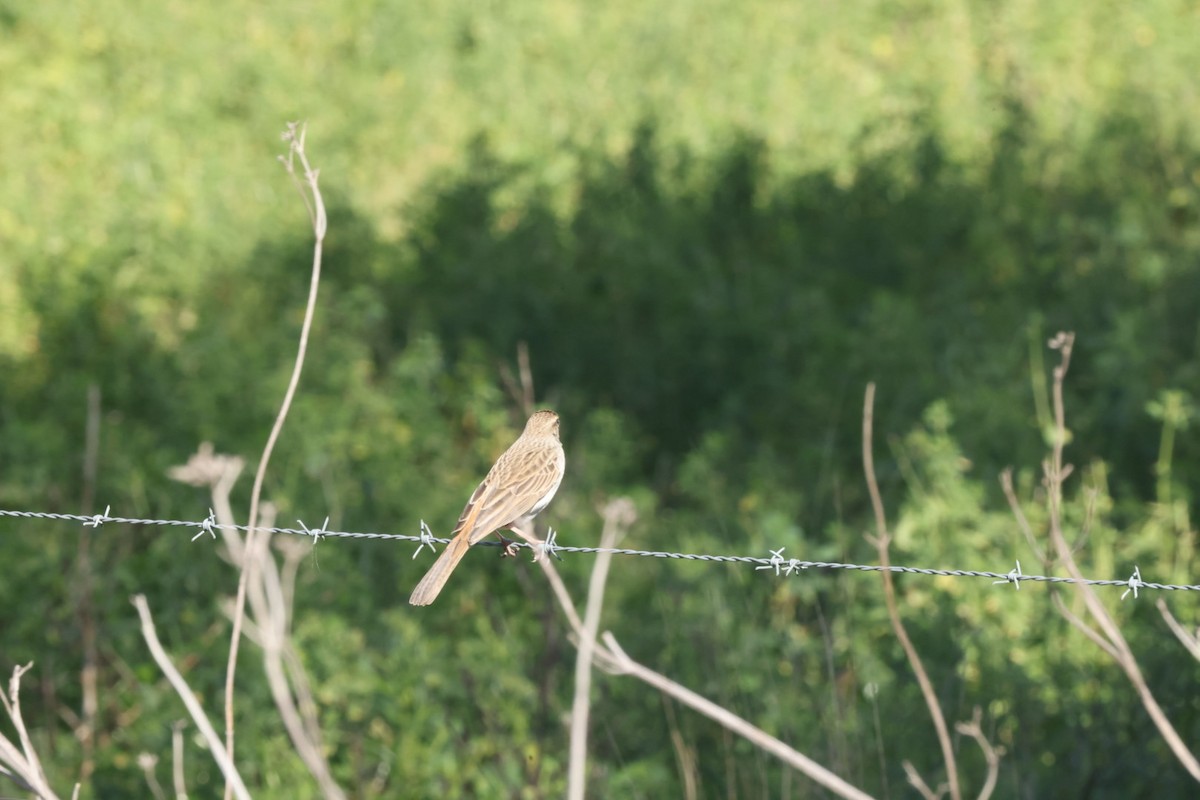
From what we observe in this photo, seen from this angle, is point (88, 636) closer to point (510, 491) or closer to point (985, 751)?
point (510, 491)

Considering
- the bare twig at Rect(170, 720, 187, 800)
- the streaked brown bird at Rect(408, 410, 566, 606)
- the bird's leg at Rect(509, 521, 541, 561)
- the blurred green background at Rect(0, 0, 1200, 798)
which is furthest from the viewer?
the blurred green background at Rect(0, 0, 1200, 798)

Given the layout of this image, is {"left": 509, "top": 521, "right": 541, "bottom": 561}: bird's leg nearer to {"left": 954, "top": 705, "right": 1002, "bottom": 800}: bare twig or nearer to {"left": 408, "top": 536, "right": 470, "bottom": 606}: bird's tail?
{"left": 408, "top": 536, "right": 470, "bottom": 606}: bird's tail

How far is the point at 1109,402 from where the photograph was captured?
29.7ft

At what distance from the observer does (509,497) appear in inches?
197

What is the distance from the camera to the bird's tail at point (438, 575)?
4.40 metres

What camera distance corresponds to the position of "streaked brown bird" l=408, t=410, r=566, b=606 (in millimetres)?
4848

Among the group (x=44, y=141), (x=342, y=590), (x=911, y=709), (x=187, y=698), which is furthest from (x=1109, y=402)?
(x=44, y=141)

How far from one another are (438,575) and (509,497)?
19.0 inches

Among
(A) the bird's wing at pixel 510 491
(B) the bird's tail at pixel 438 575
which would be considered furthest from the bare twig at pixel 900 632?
(B) the bird's tail at pixel 438 575

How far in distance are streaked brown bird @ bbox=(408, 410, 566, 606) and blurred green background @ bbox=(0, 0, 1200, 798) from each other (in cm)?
85

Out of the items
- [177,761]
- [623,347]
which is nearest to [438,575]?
[177,761]

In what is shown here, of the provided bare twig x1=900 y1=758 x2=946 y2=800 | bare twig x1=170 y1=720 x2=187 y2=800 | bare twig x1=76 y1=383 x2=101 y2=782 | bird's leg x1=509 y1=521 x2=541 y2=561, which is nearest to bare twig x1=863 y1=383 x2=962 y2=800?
bare twig x1=900 y1=758 x2=946 y2=800

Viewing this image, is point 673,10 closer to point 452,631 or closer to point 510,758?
point 452,631

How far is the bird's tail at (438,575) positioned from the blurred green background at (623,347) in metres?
1.10
